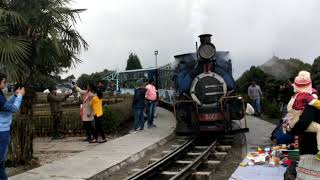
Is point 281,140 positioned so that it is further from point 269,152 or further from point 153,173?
point 153,173

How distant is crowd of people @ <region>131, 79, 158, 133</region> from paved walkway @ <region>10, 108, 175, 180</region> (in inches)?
33.4

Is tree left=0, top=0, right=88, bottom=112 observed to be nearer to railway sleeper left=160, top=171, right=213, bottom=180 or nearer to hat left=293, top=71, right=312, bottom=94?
railway sleeper left=160, top=171, right=213, bottom=180

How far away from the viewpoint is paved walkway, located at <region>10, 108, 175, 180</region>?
924 cm

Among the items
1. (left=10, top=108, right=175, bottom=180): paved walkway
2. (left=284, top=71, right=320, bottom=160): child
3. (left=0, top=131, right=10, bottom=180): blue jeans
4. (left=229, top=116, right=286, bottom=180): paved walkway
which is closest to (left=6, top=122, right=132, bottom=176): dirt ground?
(left=10, top=108, right=175, bottom=180): paved walkway

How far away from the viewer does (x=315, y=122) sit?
507 centimetres

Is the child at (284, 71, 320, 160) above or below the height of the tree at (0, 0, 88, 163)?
below

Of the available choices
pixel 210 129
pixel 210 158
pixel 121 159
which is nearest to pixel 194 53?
pixel 210 129

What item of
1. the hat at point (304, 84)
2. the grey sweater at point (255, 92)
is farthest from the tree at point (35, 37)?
the grey sweater at point (255, 92)

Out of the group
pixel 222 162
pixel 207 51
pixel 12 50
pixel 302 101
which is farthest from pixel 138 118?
pixel 302 101

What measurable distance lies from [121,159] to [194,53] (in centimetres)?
513

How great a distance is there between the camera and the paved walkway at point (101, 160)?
9242 mm

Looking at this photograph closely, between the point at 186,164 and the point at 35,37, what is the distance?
4.54 m

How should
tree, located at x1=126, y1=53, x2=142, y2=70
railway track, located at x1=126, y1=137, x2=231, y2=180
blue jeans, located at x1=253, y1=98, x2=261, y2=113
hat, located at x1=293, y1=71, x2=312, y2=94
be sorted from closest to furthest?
hat, located at x1=293, y1=71, x2=312, y2=94 → railway track, located at x1=126, y1=137, x2=231, y2=180 → blue jeans, located at x1=253, y1=98, x2=261, y2=113 → tree, located at x1=126, y1=53, x2=142, y2=70

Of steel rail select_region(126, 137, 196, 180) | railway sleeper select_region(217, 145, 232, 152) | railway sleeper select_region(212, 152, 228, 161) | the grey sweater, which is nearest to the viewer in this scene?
steel rail select_region(126, 137, 196, 180)
